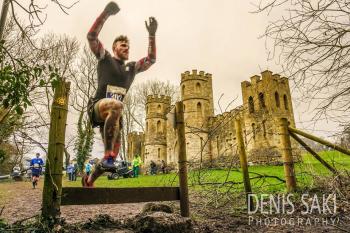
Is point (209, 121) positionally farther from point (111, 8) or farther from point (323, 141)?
point (111, 8)

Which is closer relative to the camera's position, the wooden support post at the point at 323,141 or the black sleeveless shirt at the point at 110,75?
the black sleeveless shirt at the point at 110,75

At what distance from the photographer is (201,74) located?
32031 mm

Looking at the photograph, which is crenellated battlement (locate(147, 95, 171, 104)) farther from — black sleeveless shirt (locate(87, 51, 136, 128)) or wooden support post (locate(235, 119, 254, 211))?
black sleeveless shirt (locate(87, 51, 136, 128))

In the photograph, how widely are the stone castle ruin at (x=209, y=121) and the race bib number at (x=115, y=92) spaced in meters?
12.5

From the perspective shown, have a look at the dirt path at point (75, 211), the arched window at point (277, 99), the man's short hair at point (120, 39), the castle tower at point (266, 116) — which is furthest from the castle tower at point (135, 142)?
the man's short hair at point (120, 39)

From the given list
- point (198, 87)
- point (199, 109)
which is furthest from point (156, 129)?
point (198, 87)

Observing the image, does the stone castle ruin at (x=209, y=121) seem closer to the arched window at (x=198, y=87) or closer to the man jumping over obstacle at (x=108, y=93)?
the arched window at (x=198, y=87)

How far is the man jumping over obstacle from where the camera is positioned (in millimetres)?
3488

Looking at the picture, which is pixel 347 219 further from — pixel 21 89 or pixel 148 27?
pixel 21 89

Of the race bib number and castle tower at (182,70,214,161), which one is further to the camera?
castle tower at (182,70,214,161)

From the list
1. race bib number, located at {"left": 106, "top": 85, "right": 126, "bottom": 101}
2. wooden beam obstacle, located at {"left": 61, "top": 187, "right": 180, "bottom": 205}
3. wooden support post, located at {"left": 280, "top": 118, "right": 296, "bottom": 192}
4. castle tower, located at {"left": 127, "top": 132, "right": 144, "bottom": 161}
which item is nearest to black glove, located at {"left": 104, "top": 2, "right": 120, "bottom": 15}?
race bib number, located at {"left": 106, "top": 85, "right": 126, "bottom": 101}

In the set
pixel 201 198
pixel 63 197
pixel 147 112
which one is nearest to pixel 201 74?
pixel 147 112

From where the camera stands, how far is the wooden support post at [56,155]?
2861mm

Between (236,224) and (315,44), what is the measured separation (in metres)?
2.54
